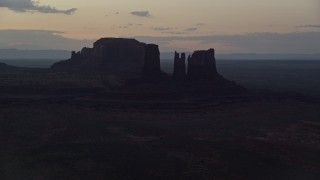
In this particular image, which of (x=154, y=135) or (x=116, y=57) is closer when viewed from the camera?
(x=154, y=135)

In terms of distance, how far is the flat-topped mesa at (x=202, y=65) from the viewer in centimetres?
9606

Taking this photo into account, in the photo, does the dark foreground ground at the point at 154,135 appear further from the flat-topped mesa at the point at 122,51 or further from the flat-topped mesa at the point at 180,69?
the flat-topped mesa at the point at 122,51

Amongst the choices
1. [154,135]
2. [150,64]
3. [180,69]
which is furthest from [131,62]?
[154,135]

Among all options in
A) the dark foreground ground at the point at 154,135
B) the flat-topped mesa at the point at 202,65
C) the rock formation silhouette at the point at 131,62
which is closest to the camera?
the dark foreground ground at the point at 154,135

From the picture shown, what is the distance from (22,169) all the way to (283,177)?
19.7m

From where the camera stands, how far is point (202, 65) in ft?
316

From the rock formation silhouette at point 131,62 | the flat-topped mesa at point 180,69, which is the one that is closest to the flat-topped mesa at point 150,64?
the rock formation silhouette at point 131,62

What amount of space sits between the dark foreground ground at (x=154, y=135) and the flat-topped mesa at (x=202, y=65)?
27.9 feet

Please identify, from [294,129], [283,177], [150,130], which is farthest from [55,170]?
[294,129]

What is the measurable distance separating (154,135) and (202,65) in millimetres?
43554

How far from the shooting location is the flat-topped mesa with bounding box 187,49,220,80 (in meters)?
96.1

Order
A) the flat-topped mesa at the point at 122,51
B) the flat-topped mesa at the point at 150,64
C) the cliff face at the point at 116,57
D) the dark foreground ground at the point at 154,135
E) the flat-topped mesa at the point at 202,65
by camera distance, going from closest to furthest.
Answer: the dark foreground ground at the point at 154,135
the flat-topped mesa at the point at 150,64
the flat-topped mesa at the point at 202,65
the cliff face at the point at 116,57
the flat-topped mesa at the point at 122,51

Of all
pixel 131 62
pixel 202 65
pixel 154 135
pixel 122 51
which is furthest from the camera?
pixel 122 51

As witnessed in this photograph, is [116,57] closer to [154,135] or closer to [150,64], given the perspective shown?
[150,64]
